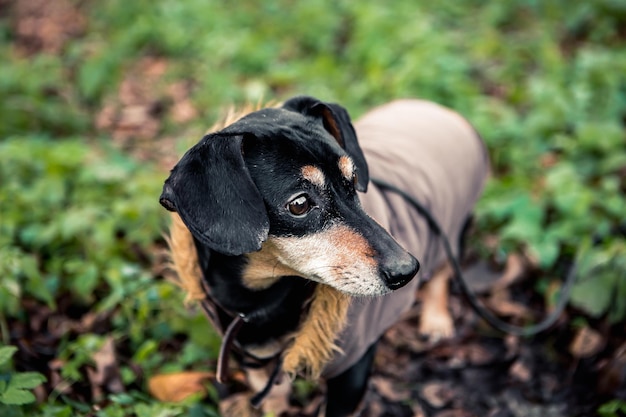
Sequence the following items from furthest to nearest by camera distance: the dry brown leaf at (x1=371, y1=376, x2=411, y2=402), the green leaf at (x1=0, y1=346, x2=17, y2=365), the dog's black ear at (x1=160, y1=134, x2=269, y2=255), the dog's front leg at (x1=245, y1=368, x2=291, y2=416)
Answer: the dry brown leaf at (x1=371, y1=376, x2=411, y2=402) → the dog's front leg at (x1=245, y1=368, x2=291, y2=416) → the green leaf at (x1=0, y1=346, x2=17, y2=365) → the dog's black ear at (x1=160, y1=134, x2=269, y2=255)

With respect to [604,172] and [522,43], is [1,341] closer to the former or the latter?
[604,172]

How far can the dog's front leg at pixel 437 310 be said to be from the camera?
3756mm

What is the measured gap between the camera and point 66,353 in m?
3.16

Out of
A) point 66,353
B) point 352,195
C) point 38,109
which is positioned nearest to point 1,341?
point 66,353

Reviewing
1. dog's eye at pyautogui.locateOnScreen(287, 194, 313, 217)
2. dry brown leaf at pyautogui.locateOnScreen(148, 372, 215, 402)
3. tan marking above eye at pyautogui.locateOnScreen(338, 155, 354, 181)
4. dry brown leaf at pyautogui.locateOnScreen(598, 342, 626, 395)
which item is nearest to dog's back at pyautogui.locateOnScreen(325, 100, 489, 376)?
tan marking above eye at pyautogui.locateOnScreen(338, 155, 354, 181)

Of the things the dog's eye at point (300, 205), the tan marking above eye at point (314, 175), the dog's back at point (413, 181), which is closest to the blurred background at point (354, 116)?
the dog's back at point (413, 181)

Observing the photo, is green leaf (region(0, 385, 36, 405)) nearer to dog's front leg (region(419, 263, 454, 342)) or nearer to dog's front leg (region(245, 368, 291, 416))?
dog's front leg (region(245, 368, 291, 416))

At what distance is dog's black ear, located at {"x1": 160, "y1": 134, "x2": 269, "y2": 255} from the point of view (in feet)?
6.98

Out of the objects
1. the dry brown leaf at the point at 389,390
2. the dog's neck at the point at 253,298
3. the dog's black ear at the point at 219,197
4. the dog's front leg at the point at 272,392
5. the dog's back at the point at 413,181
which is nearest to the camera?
the dog's black ear at the point at 219,197

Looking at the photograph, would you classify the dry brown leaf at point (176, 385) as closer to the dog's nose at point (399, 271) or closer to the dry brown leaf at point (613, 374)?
the dog's nose at point (399, 271)

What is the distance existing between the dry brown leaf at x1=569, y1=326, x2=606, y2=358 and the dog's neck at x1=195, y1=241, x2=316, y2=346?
1.76 metres

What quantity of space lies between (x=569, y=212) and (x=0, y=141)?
451cm

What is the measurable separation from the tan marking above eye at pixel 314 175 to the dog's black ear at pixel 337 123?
26 centimetres

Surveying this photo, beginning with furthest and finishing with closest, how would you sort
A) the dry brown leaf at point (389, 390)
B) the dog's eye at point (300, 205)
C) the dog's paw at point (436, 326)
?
1. the dog's paw at point (436, 326)
2. the dry brown leaf at point (389, 390)
3. the dog's eye at point (300, 205)
